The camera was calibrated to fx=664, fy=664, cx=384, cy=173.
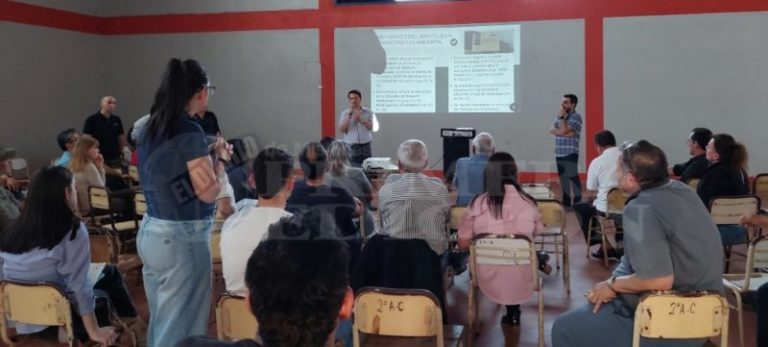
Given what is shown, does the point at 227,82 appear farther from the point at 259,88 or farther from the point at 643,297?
the point at 643,297

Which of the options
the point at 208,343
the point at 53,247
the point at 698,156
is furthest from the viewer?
the point at 698,156

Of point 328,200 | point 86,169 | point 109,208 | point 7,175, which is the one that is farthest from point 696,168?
point 7,175

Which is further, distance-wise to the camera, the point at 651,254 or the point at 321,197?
the point at 321,197

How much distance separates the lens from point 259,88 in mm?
10445

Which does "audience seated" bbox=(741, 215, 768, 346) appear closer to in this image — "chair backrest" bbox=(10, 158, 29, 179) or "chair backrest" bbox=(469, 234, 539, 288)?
"chair backrest" bbox=(469, 234, 539, 288)

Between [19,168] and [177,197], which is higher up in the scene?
[177,197]

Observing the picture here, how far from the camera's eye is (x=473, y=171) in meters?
5.08

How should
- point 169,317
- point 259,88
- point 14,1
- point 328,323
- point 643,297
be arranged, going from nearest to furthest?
point 328,323 < point 643,297 < point 169,317 < point 14,1 < point 259,88

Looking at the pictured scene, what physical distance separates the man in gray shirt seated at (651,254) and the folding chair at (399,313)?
506mm

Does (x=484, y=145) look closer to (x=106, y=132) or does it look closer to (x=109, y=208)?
(x=109, y=208)

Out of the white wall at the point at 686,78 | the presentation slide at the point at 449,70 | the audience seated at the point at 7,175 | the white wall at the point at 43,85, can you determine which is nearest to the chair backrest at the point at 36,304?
the audience seated at the point at 7,175

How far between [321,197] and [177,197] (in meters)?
1.25

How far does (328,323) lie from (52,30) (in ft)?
33.0

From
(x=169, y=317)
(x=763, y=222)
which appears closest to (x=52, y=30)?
(x=169, y=317)
